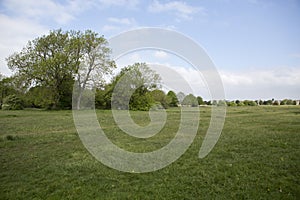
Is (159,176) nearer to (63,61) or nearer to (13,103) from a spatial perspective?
(63,61)

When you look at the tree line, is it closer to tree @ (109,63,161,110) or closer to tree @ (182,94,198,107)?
tree @ (109,63,161,110)

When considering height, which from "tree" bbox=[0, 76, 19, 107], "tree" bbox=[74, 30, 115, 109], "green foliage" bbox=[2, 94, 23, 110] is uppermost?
"tree" bbox=[74, 30, 115, 109]

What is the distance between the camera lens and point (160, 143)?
13.1 metres

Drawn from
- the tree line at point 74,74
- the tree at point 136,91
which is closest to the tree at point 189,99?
the tree at point 136,91

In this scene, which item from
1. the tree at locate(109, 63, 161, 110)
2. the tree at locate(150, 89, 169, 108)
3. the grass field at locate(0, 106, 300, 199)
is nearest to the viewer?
the grass field at locate(0, 106, 300, 199)

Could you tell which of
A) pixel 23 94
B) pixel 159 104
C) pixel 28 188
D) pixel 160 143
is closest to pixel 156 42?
pixel 160 143

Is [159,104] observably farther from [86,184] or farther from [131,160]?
[86,184]

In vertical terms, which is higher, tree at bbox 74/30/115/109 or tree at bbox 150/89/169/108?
tree at bbox 74/30/115/109

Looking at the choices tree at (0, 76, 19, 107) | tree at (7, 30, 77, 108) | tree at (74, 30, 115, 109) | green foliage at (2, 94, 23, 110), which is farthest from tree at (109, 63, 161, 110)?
tree at (0, 76, 19, 107)

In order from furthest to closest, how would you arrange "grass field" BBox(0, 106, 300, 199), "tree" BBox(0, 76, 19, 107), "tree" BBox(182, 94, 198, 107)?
"tree" BBox(0, 76, 19, 107), "tree" BBox(182, 94, 198, 107), "grass field" BBox(0, 106, 300, 199)

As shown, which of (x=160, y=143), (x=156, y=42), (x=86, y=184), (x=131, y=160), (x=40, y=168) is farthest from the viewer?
(x=156, y=42)

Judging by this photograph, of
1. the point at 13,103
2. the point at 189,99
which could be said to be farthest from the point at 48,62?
the point at 189,99

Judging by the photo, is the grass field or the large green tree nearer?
the grass field

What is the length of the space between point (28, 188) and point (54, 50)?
45.5 meters
